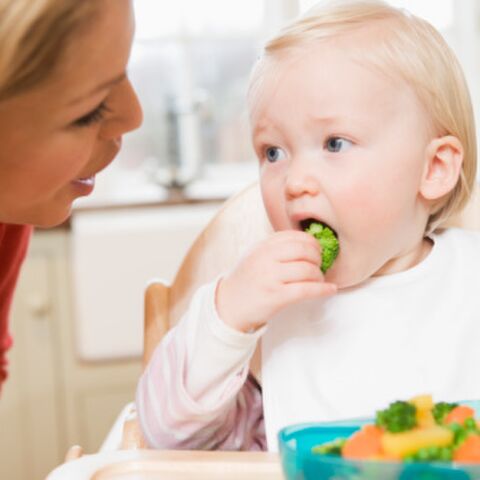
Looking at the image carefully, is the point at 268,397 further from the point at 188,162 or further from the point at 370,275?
the point at 188,162

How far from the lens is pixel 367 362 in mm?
1150

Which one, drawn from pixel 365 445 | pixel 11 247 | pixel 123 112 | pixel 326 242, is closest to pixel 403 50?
pixel 326 242

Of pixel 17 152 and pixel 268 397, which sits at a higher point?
pixel 17 152

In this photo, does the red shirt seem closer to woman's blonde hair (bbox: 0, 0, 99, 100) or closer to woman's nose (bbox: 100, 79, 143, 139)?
woman's nose (bbox: 100, 79, 143, 139)

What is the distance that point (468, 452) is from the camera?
655mm

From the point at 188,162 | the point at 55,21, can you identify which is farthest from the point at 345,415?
the point at 188,162

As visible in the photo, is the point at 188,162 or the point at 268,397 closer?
the point at 268,397

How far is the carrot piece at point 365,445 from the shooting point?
26.3 inches

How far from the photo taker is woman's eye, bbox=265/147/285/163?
1094 mm

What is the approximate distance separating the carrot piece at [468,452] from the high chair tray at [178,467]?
236mm

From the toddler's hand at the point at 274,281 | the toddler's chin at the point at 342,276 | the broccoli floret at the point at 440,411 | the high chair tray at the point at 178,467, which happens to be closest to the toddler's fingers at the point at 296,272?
the toddler's hand at the point at 274,281

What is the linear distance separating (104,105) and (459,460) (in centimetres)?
51

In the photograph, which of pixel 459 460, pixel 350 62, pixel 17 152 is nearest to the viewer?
pixel 459 460

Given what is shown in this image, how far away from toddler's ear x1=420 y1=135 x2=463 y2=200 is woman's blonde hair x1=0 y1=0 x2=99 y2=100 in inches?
19.2
